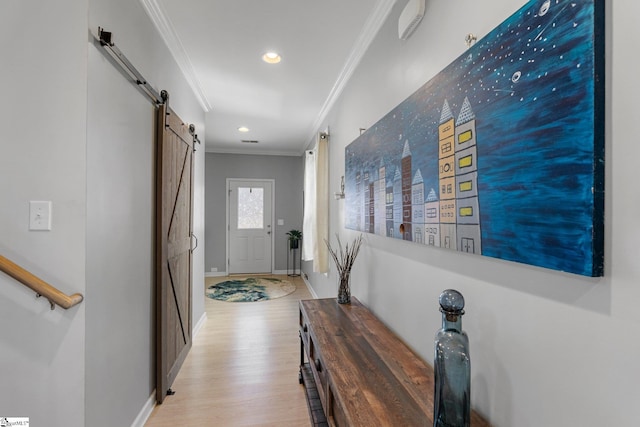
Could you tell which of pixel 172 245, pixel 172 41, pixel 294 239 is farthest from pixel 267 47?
pixel 294 239

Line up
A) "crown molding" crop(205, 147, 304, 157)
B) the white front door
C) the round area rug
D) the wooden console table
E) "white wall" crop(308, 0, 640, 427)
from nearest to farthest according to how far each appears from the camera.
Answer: "white wall" crop(308, 0, 640, 427)
the wooden console table
the round area rug
"crown molding" crop(205, 147, 304, 157)
the white front door

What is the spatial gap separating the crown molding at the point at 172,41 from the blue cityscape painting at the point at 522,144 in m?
1.76

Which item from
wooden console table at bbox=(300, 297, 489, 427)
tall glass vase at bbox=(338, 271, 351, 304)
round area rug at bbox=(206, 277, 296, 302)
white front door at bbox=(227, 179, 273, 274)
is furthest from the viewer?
white front door at bbox=(227, 179, 273, 274)

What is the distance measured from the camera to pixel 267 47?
2369mm

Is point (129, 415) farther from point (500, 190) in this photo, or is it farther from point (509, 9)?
point (509, 9)

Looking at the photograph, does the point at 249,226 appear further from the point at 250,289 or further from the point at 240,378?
the point at 240,378

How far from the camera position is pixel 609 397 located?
25.5 inches

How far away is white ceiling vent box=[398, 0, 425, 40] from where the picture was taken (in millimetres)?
1372

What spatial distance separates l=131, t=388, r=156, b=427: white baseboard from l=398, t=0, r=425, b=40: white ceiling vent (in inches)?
105

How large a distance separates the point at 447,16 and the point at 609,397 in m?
1.32

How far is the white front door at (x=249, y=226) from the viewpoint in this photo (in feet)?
20.5

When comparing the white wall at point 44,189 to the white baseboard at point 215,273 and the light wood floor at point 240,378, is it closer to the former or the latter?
the light wood floor at point 240,378

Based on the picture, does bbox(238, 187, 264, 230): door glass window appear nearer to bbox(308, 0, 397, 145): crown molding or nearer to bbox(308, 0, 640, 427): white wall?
bbox(308, 0, 397, 145): crown molding

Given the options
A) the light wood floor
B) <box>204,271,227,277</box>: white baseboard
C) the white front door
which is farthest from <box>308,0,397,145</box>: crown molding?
<box>204,271,227,277</box>: white baseboard
